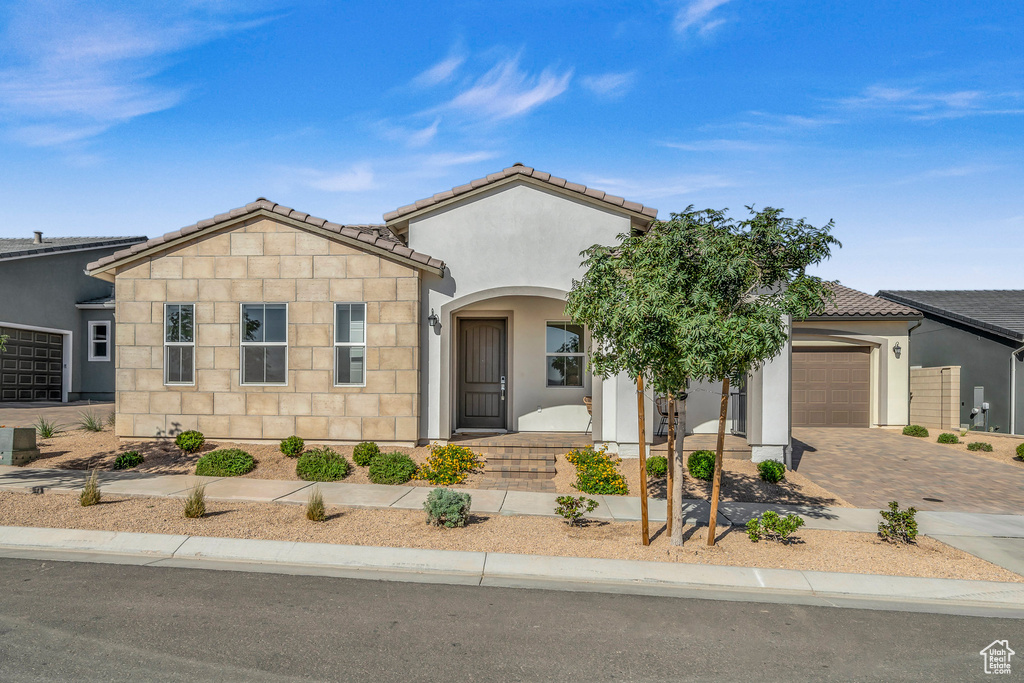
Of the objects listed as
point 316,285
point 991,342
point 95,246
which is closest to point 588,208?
point 316,285

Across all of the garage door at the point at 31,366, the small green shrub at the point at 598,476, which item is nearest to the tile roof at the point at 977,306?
the small green shrub at the point at 598,476

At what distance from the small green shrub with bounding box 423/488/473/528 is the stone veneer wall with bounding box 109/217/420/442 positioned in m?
3.97

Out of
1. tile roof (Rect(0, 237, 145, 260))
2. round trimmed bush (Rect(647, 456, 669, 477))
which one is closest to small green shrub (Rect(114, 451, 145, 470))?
round trimmed bush (Rect(647, 456, 669, 477))

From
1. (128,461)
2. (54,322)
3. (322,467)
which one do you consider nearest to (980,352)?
(322,467)

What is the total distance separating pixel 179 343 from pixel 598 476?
8.66 meters

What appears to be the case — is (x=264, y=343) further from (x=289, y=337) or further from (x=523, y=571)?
(x=523, y=571)

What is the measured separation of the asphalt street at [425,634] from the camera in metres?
4.33

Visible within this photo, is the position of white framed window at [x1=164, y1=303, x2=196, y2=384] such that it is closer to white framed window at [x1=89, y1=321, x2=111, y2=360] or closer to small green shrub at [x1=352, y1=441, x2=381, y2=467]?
small green shrub at [x1=352, y1=441, x2=381, y2=467]

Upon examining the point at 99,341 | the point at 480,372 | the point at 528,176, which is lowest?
the point at 480,372

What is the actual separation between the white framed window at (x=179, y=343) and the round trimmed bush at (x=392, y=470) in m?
4.61

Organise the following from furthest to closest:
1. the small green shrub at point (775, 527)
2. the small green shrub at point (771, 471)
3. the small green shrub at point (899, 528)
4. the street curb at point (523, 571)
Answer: the small green shrub at point (771, 471) → the small green shrub at point (899, 528) → the small green shrub at point (775, 527) → the street curb at point (523, 571)

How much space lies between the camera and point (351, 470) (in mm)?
10812

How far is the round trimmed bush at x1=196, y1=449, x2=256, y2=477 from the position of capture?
10508mm

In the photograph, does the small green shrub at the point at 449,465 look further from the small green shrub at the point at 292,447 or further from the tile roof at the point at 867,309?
the tile roof at the point at 867,309
